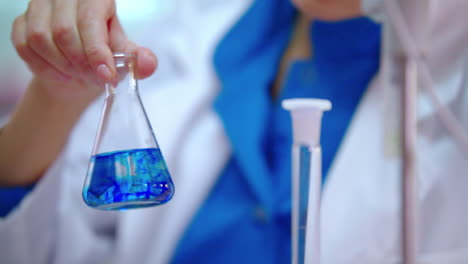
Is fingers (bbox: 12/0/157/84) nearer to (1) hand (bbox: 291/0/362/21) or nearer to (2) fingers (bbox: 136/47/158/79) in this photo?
(2) fingers (bbox: 136/47/158/79)

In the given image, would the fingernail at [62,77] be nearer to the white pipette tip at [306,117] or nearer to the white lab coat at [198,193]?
the white lab coat at [198,193]

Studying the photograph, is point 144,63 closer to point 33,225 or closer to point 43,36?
point 43,36

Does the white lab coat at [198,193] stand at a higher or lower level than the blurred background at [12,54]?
lower

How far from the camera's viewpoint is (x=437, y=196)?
1.62 ft

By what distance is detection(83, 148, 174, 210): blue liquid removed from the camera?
0.95 ft

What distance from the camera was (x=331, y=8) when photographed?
542 millimetres

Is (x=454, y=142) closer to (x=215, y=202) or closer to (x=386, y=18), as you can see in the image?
(x=386, y=18)

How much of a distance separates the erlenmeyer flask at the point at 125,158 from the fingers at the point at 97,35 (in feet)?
0.05

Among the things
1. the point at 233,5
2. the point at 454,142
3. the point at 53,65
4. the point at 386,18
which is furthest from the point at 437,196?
the point at 233,5

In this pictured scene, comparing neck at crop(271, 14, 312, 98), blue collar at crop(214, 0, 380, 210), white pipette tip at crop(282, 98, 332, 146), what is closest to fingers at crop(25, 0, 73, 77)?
white pipette tip at crop(282, 98, 332, 146)

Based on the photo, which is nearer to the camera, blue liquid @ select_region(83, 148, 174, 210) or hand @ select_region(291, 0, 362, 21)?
blue liquid @ select_region(83, 148, 174, 210)

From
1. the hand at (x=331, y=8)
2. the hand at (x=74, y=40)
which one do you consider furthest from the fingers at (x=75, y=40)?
the hand at (x=331, y=8)

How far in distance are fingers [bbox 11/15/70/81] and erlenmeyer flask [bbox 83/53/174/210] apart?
0.20ft

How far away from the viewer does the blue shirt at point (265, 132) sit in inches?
22.8
